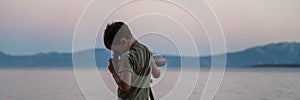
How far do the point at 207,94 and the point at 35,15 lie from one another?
7.80ft

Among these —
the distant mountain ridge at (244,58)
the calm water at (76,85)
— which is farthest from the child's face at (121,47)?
the calm water at (76,85)

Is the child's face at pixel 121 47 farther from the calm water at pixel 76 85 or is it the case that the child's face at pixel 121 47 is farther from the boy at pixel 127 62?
the calm water at pixel 76 85

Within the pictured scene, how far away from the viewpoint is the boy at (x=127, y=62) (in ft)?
3.41

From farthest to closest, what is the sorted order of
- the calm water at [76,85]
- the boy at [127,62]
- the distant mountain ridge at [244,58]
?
the calm water at [76,85], the distant mountain ridge at [244,58], the boy at [127,62]

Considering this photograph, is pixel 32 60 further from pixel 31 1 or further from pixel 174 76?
pixel 174 76

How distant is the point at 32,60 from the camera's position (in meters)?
3.75

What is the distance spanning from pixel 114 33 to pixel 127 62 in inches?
3.3

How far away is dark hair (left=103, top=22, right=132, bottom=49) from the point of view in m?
1.06

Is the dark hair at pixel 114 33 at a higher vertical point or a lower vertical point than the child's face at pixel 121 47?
higher

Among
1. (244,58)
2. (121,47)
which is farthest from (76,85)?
(121,47)

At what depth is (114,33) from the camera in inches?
41.8

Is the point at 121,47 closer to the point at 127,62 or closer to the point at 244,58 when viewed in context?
the point at 127,62

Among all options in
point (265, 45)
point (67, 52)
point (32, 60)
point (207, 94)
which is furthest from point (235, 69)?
point (207, 94)

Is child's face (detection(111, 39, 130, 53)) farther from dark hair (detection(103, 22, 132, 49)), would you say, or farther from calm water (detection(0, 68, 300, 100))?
calm water (detection(0, 68, 300, 100))
